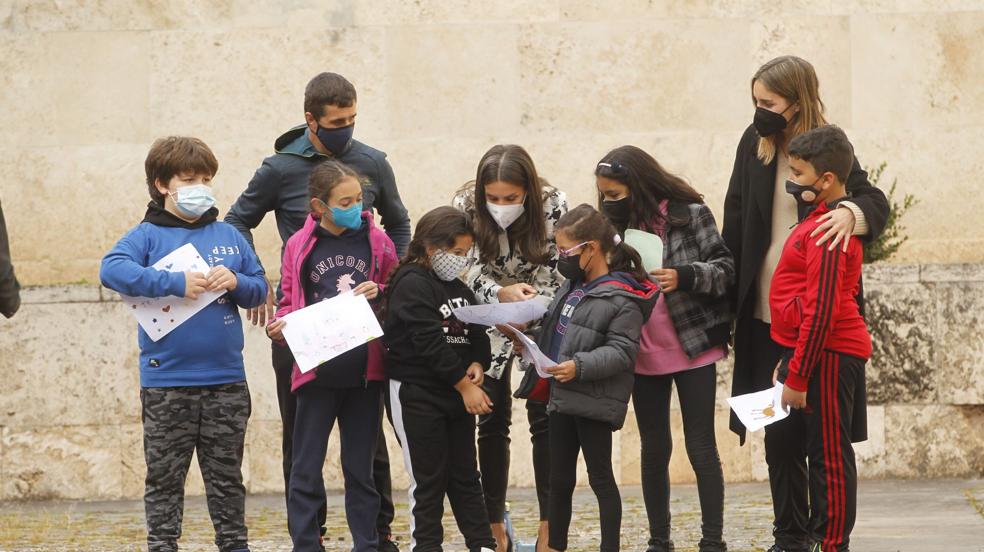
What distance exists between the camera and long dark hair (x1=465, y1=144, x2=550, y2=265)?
5672mm

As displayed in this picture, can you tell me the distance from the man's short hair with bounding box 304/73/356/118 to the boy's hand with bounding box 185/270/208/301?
2.84ft

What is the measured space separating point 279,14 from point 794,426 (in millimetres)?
4238

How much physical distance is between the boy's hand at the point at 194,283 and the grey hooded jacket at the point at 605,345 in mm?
1320

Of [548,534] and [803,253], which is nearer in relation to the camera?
[803,253]

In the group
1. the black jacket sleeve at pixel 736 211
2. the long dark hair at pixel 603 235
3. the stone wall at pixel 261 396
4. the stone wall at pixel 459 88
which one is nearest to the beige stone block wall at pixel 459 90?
the stone wall at pixel 459 88

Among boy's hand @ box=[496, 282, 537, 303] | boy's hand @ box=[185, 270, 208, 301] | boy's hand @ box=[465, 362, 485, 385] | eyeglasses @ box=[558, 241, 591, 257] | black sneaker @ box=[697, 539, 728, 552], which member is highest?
eyeglasses @ box=[558, 241, 591, 257]

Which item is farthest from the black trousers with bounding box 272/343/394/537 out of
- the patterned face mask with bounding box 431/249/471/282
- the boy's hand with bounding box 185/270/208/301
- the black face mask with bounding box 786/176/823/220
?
the black face mask with bounding box 786/176/823/220

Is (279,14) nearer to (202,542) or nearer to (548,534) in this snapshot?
(202,542)

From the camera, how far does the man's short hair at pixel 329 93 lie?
569 centimetres

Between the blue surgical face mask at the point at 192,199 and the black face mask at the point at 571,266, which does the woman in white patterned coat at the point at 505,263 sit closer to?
the black face mask at the point at 571,266

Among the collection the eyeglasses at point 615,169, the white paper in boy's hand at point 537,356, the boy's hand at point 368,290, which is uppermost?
the eyeglasses at point 615,169

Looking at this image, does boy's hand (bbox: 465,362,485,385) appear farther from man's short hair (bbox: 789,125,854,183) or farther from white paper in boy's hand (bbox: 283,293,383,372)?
man's short hair (bbox: 789,125,854,183)

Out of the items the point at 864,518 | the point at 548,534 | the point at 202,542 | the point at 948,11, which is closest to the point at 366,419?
the point at 548,534

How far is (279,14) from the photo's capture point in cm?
837
